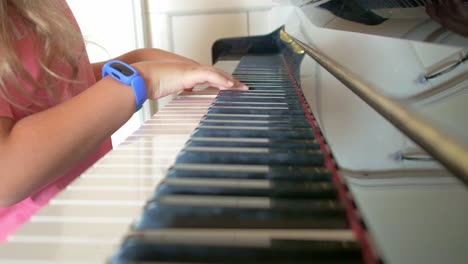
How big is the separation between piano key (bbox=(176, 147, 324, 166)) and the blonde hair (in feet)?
1.09

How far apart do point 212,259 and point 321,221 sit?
0.07 metres

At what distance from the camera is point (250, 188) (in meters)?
0.28

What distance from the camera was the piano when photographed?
22 centimetres

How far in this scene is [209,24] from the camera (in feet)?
5.49

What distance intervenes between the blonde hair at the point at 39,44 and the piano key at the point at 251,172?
352 mm

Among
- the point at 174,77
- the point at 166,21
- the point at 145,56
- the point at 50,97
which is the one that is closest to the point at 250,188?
the point at 174,77

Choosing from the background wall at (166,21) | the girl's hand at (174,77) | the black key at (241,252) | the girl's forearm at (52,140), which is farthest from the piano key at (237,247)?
the background wall at (166,21)

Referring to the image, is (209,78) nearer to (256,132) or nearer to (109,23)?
(256,132)

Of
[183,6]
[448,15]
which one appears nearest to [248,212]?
[448,15]

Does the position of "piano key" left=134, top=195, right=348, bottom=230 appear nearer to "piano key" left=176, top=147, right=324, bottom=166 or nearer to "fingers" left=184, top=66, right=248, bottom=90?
"piano key" left=176, top=147, right=324, bottom=166

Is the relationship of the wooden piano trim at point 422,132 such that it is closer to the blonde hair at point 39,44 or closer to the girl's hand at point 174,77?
the girl's hand at point 174,77

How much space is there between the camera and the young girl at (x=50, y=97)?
1.43ft

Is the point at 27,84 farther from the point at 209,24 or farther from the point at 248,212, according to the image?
the point at 209,24

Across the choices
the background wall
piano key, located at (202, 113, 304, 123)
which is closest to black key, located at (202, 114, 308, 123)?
piano key, located at (202, 113, 304, 123)
